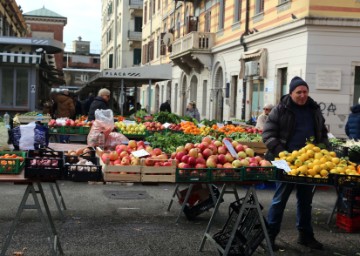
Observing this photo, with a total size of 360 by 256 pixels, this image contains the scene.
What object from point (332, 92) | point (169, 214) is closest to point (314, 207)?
point (169, 214)

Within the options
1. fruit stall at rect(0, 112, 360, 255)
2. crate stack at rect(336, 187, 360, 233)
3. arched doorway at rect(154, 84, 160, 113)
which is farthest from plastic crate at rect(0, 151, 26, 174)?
arched doorway at rect(154, 84, 160, 113)

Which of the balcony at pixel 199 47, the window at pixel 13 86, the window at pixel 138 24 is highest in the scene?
the window at pixel 138 24

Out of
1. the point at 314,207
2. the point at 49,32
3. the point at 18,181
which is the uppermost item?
the point at 49,32

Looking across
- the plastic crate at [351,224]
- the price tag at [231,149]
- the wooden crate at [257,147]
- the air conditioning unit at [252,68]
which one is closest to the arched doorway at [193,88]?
the air conditioning unit at [252,68]

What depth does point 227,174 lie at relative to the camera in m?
5.02

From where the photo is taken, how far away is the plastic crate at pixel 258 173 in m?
5.05

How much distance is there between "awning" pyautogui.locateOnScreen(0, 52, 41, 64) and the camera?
683 inches

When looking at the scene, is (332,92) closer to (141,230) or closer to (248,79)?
(248,79)

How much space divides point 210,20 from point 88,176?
906 inches

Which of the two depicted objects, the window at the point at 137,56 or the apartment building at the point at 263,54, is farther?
the window at the point at 137,56

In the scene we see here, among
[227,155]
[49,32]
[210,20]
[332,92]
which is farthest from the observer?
[49,32]

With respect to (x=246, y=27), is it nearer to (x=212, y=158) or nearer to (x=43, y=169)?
(x=212, y=158)

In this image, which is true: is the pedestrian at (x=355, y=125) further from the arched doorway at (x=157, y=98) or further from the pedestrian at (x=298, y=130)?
the arched doorway at (x=157, y=98)

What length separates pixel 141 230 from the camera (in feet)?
21.6
